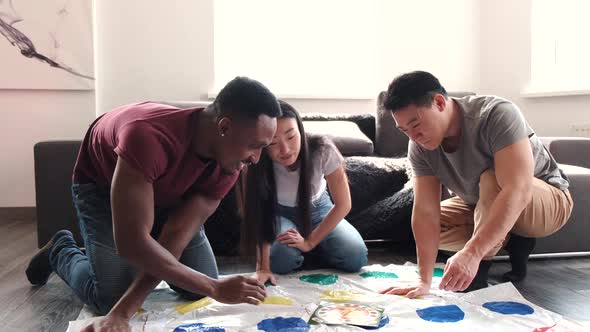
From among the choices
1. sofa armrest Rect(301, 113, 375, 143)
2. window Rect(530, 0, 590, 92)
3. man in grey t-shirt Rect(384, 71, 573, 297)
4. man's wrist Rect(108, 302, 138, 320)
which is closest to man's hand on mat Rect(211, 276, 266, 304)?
man's wrist Rect(108, 302, 138, 320)

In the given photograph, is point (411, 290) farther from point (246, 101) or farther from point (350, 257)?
point (246, 101)

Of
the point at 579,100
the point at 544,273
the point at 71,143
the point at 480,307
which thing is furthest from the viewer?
the point at 579,100

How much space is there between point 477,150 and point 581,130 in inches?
75.5

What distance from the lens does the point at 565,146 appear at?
2.38m

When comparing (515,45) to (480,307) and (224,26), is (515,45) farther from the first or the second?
(480,307)

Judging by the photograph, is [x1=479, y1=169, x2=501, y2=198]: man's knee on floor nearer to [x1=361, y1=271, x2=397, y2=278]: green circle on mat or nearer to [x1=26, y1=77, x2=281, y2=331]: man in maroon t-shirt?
[x1=361, y1=271, x2=397, y2=278]: green circle on mat

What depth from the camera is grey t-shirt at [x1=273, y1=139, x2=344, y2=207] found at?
5.67ft

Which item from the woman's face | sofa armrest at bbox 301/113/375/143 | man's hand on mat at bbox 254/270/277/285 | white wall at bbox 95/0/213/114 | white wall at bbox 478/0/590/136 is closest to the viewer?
the woman's face

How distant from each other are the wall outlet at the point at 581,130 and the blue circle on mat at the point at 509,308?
1990mm

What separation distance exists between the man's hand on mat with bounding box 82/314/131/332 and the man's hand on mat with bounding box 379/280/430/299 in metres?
0.74

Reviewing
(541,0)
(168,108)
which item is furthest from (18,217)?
(541,0)

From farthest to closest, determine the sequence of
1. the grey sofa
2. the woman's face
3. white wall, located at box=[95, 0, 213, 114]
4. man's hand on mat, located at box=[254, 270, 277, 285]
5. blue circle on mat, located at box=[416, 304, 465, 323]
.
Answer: white wall, located at box=[95, 0, 213, 114], the grey sofa, man's hand on mat, located at box=[254, 270, 277, 285], the woman's face, blue circle on mat, located at box=[416, 304, 465, 323]

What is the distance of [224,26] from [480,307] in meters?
2.70

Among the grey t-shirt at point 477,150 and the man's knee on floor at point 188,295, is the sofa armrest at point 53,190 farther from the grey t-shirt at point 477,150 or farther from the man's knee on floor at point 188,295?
the grey t-shirt at point 477,150
